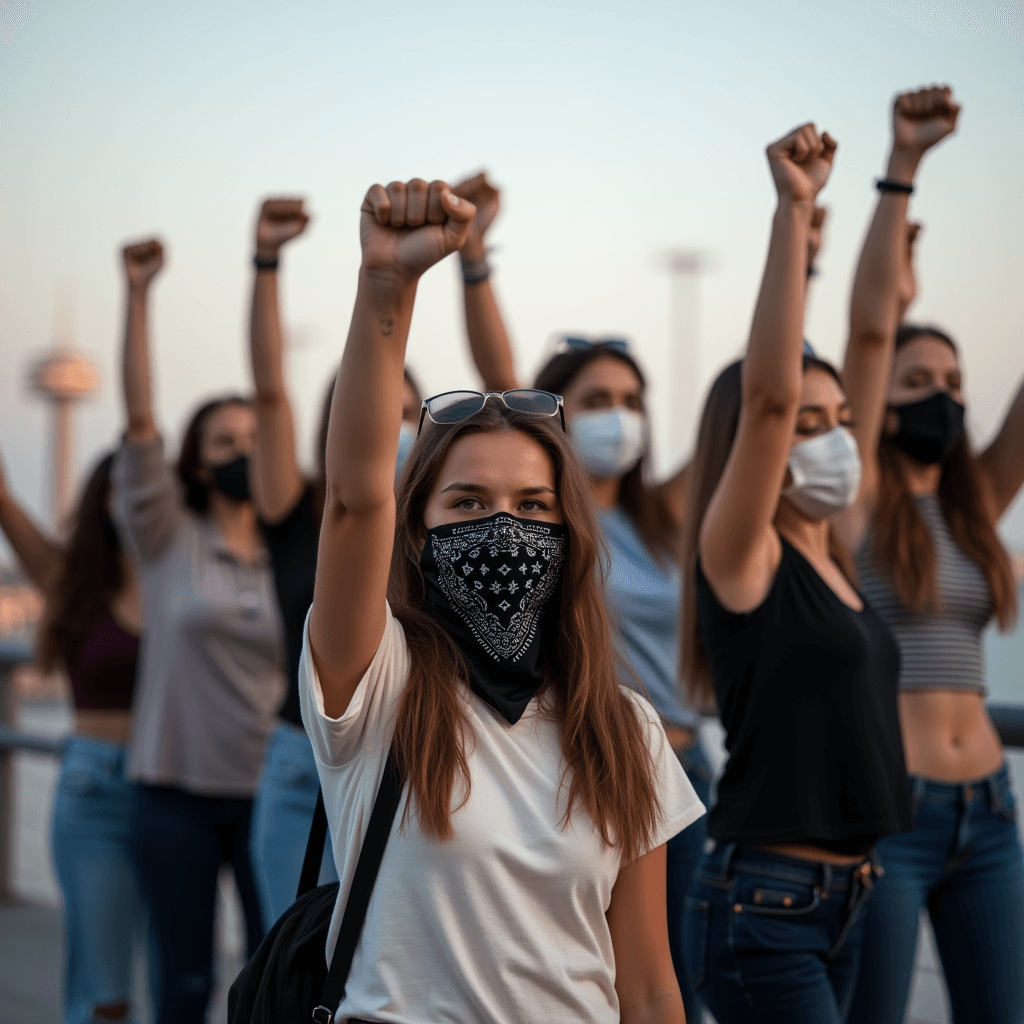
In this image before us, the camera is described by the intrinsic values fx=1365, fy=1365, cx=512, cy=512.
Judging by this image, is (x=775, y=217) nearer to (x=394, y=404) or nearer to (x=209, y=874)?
(x=394, y=404)

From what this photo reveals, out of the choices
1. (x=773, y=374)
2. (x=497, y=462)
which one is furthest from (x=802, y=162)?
(x=497, y=462)

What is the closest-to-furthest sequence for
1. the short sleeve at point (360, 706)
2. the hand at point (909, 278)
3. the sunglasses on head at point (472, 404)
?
1. the short sleeve at point (360, 706)
2. the sunglasses on head at point (472, 404)
3. the hand at point (909, 278)

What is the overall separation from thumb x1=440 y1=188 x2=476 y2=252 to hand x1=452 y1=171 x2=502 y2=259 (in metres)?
2.02

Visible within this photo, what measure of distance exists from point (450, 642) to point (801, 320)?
103 cm

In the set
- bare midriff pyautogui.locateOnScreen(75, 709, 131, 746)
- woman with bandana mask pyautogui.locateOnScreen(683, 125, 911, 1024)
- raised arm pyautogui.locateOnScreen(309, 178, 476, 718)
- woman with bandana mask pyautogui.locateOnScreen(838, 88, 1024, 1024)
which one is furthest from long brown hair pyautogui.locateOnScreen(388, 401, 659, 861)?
bare midriff pyautogui.locateOnScreen(75, 709, 131, 746)

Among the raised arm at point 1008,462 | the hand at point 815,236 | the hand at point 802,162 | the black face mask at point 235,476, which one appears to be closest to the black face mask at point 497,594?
the hand at point 802,162

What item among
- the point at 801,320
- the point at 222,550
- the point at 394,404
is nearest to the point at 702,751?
the point at 801,320

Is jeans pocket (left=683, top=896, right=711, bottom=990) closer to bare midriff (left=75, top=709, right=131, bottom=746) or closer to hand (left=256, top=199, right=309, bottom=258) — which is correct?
hand (left=256, top=199, right=309, bottom=258)

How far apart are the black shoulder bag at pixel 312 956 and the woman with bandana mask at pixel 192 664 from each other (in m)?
2.12

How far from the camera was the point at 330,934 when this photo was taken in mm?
1894

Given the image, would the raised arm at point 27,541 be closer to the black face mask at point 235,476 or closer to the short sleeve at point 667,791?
the black face mask at point 235,476

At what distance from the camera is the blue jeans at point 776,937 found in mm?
2574

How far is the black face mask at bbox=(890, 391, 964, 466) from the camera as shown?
11.6ft

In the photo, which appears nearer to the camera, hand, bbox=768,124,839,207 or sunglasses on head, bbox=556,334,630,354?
hand, bbox=768,124,839,207
